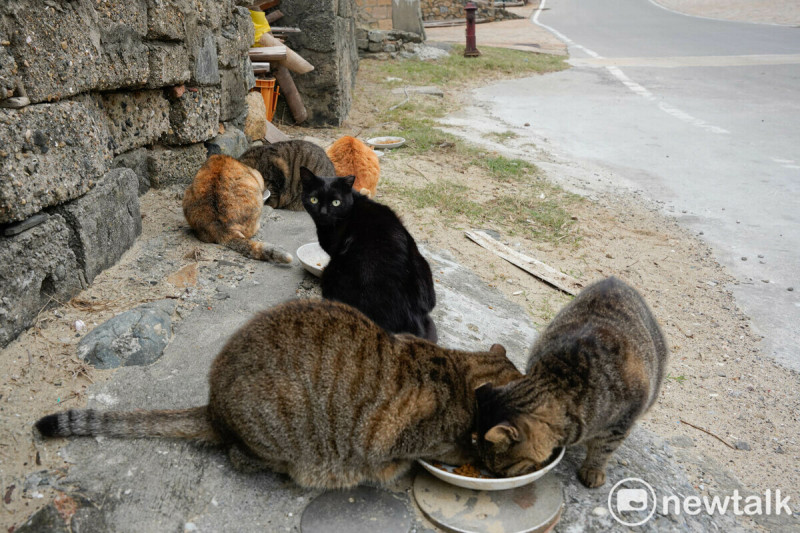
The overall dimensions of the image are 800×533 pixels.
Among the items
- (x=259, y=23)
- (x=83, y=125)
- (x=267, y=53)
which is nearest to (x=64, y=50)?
(x=83, y=125)

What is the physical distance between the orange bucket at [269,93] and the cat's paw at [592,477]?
696cm

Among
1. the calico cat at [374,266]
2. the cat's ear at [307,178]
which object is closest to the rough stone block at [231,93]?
the cat's ear at [307,178]

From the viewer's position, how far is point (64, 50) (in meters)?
3.05

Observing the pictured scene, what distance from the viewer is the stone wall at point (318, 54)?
358 inches

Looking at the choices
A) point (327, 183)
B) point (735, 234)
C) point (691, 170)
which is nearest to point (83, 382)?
point (327, 183)

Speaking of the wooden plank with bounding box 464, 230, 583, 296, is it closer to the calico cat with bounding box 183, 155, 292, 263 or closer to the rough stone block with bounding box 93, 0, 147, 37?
Answer: the calico cat with bounding box 183, 155, 292, 263

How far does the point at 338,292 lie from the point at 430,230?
2687mm

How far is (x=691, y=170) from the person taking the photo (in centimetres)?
874

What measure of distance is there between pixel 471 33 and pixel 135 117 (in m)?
14.2

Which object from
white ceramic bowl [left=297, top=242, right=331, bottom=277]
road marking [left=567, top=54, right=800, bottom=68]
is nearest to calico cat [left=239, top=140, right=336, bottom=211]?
white ceramic bowl [left=297, top=242, right=331, bottom=277]

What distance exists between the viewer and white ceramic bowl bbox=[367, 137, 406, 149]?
28.2 ft

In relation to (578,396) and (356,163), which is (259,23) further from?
(578,396)

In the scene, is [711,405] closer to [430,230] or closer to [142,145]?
[430,230]

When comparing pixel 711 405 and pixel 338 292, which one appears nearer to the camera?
pixel 338 292
